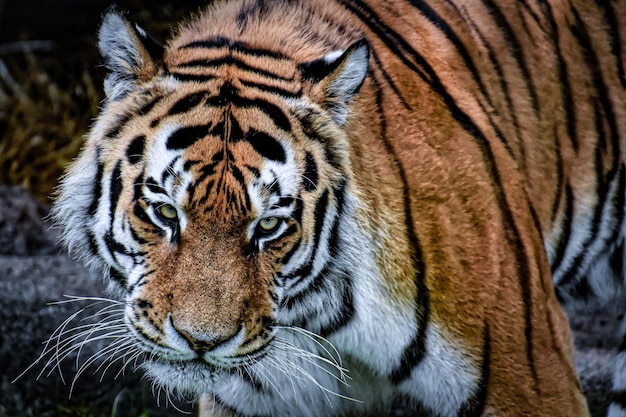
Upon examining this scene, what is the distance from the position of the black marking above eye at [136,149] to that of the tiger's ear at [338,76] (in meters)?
0.40

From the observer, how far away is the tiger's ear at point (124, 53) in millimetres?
2277

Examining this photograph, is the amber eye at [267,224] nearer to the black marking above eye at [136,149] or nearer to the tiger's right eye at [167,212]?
the tiger's right eye at [167,212]

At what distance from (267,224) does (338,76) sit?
Answer: 38 centimetres

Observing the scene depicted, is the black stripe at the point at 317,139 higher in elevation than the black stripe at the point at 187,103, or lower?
lower

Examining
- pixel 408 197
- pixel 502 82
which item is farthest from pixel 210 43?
pixel 502 82

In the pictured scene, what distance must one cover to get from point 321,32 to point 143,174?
62 cm

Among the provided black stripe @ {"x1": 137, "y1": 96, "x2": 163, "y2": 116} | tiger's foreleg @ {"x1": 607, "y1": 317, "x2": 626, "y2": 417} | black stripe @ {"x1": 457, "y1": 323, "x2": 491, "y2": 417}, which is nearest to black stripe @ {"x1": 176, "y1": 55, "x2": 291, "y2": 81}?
black stripe @ {"x1": 137, "y1": 96, "x2": 163, "y2": 116}

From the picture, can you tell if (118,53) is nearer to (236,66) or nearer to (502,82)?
(236,66)

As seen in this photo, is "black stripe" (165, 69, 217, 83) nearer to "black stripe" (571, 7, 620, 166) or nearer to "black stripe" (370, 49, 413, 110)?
"black stripe" (370, 49, 413, 110)

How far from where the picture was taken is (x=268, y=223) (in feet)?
7.24

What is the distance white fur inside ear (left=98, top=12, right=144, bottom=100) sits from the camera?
2.28 metres

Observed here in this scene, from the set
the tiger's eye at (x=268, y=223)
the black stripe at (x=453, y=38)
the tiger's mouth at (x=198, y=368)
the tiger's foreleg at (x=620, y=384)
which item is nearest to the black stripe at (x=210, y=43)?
the tiger's eye at (x=268, y=223)

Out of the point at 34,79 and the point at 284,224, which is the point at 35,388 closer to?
the point at 284,224

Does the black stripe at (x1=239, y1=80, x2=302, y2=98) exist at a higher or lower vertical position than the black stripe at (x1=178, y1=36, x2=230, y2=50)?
lower
